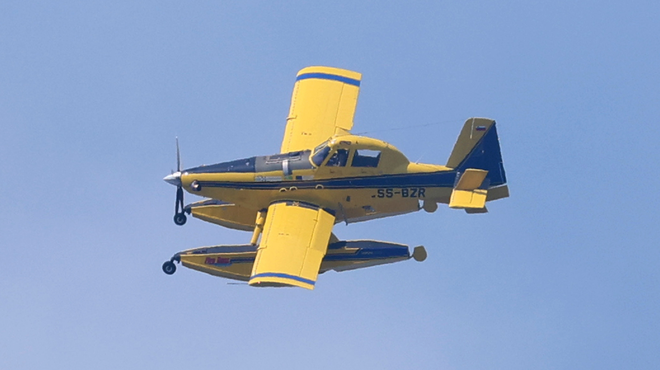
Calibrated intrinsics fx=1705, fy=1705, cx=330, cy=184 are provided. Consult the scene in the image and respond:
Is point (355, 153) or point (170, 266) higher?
point (355, 153)

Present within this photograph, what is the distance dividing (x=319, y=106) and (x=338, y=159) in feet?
12.6

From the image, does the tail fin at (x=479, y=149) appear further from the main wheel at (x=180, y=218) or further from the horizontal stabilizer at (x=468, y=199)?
the main wheel at (x=180, y=218)

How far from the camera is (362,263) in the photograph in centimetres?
4606

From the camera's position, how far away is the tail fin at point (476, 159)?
45.8 meters

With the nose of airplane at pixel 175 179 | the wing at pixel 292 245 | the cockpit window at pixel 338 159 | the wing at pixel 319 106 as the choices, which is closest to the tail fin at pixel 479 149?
the cockpit window at pixel 338 159

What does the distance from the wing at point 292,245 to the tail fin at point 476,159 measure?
369 centimetres

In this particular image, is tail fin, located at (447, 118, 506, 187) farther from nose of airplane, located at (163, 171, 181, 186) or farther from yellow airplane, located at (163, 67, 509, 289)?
nose of airplane, located at (163, 171, 181, 186)

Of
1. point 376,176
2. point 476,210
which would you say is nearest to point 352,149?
point 376,176

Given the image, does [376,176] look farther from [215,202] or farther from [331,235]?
[215,202]

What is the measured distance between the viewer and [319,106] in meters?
49.2

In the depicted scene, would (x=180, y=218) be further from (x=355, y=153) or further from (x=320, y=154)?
(x=355, y=153)

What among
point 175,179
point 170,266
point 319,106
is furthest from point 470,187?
point 170,266

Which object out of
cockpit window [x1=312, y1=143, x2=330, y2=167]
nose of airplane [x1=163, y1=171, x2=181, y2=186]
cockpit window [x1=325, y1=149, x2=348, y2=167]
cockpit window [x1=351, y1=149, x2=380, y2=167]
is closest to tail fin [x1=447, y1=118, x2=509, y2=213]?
cockpit window [x1=351, y1=149, x2=380, y2=167]

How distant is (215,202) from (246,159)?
2209 millimetres
